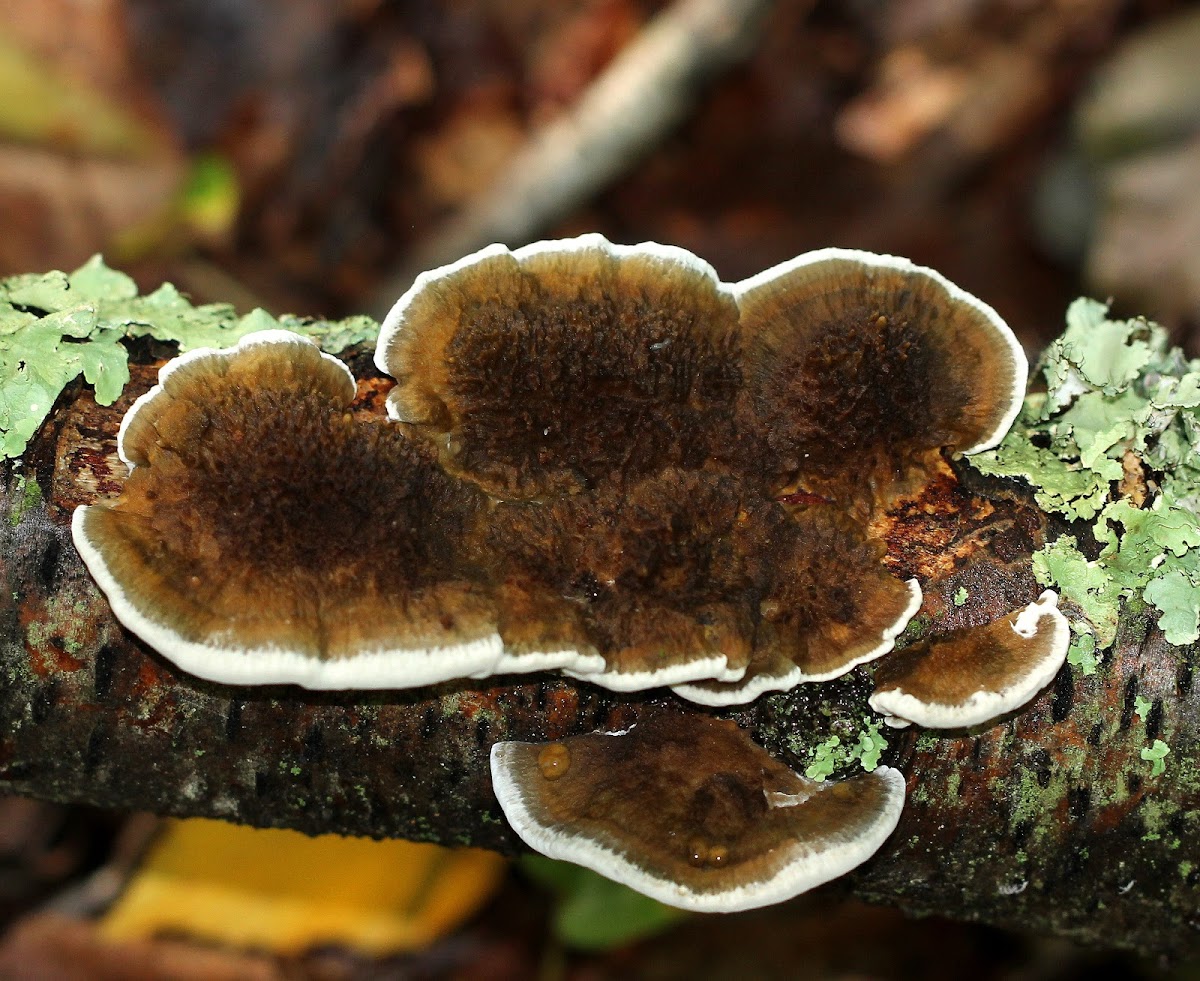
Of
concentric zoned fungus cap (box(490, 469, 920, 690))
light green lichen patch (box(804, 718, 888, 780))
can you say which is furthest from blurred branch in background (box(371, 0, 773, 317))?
light green lichen patch (box(804, 718, 888, 780))

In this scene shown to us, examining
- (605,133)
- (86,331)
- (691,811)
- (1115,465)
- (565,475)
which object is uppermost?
(605,133)

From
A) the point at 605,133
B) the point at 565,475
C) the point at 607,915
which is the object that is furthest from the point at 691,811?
the point at 605,133

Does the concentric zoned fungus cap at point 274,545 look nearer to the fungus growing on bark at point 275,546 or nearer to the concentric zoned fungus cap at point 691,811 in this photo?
the fungus growing on bark at point 275,546

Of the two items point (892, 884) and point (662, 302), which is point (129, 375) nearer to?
point (662, 302)

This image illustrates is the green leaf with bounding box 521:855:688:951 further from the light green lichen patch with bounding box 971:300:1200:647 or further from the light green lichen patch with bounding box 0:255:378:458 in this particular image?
the light green lichen patch with bounding box 0:255:378:458

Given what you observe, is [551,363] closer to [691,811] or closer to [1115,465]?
[691,811]

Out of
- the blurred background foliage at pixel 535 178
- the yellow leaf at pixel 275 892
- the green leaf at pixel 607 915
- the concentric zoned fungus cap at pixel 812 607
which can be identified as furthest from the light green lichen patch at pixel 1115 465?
the yellow leaf at pixel 275 892
